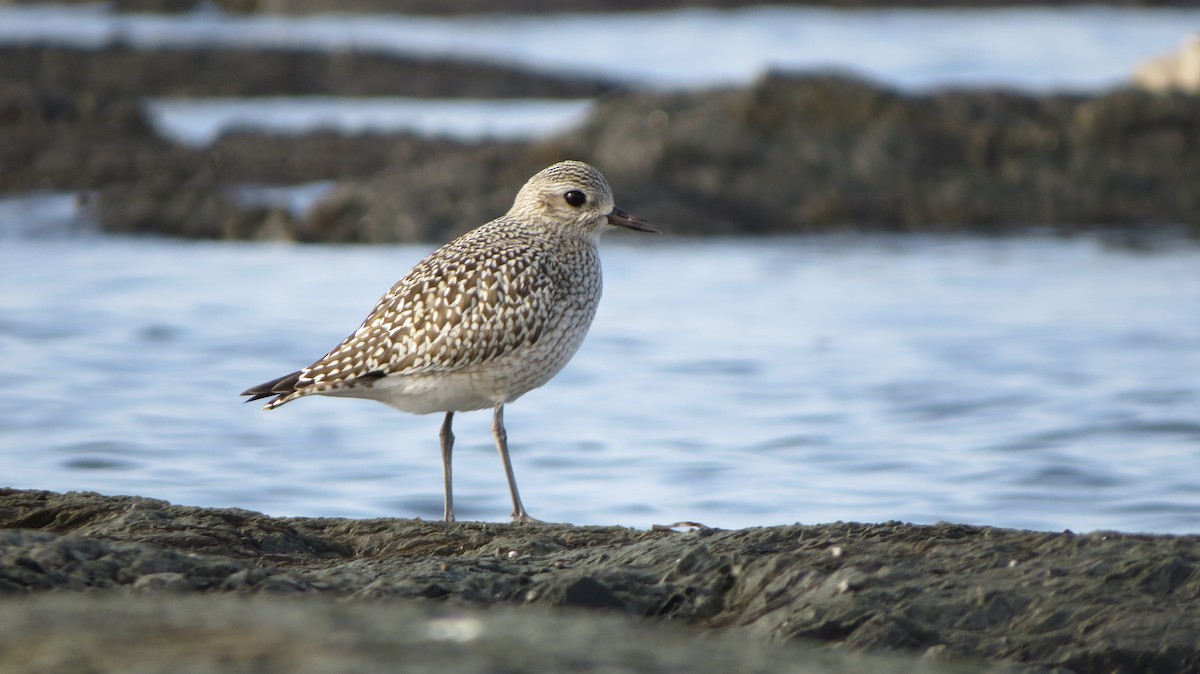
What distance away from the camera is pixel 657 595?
429 cm

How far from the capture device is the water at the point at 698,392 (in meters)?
7.42

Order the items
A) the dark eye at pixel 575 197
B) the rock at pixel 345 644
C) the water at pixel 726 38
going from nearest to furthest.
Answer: the rock at pixel 345 644, the dark eye at pixel 575 197, the water at pixel 726 38

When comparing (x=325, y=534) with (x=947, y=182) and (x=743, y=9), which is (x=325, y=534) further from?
(x=743, y=9)

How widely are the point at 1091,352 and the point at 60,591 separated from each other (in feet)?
26.3

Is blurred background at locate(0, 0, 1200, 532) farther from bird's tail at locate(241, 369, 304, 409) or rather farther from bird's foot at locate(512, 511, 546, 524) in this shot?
bird's tail at locate(241, 369, 304, 409)

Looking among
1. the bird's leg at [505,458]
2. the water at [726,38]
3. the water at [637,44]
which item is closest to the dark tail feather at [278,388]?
the bird's leg at [505,458]

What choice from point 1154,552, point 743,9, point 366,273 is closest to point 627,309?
point 366,273

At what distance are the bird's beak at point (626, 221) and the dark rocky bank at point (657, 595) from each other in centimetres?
204

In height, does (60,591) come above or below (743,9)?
below

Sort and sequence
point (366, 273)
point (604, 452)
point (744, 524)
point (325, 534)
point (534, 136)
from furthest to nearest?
point (534, 136)
point (366, 273)
point (604, 452)
point (744, 524)
point (325, 534)

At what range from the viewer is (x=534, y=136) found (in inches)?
773

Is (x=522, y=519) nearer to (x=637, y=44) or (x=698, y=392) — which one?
(x=698, y=392)

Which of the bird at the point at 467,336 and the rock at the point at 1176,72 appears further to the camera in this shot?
the rock at the point at 1176,72

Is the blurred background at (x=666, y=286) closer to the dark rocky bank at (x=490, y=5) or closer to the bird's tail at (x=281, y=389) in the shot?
the bird's tail at (x=281, y=389)
